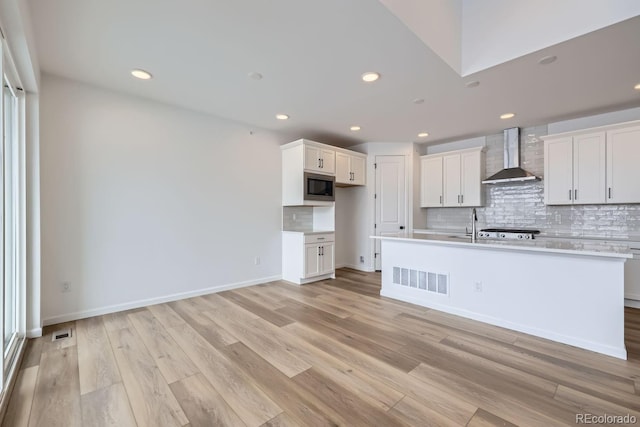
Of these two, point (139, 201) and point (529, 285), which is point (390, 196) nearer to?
point (529, 285)

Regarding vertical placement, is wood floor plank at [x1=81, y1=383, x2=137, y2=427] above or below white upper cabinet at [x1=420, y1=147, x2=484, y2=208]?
below

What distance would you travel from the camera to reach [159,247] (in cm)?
363

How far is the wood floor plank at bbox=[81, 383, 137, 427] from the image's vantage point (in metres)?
1.60

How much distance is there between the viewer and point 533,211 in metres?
4.68

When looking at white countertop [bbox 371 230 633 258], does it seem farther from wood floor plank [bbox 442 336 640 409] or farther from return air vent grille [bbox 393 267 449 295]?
wood floor plank [bbox 442 336 640 409]

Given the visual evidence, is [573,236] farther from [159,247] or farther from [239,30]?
[159,247]

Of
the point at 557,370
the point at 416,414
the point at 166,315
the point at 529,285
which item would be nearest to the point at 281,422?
the point at 416,414

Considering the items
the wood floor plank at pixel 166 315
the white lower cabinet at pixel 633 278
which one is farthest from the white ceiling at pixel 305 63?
the wood floor plank at pixel 166 315

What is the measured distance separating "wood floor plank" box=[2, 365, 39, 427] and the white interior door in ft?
15.9

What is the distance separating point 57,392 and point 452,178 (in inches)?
229

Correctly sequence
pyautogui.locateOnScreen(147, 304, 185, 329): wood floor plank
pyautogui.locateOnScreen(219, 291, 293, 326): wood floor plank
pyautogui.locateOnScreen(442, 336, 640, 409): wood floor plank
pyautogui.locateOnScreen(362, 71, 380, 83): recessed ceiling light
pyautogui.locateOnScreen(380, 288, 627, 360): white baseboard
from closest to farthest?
pyautogui.locateOnScreen(442, 336, 640, 409): wood floor plank
pyautogui.locateOnScreen(380, 288, 627, 360): white baseboard
pyautogui.locateOnScreen(362, 71, 380, 83): recessed ceiling light
pyautogui.locateOnScreen(147, 304, 185, 329): wood floor plank
pyautogui.locateOnScreen(219, 291, 293, 326): wood floor plank

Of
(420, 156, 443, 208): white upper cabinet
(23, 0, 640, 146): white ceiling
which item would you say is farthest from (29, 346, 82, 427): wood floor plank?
(420, 156, 443, 208): white upper cabinet

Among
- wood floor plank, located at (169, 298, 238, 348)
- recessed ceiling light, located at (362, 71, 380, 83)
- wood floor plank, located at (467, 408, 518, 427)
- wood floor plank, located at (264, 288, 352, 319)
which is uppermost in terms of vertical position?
recessed ceiling light, located at (362, 71, 380, 83)

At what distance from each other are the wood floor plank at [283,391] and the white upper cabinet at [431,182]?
450cm
